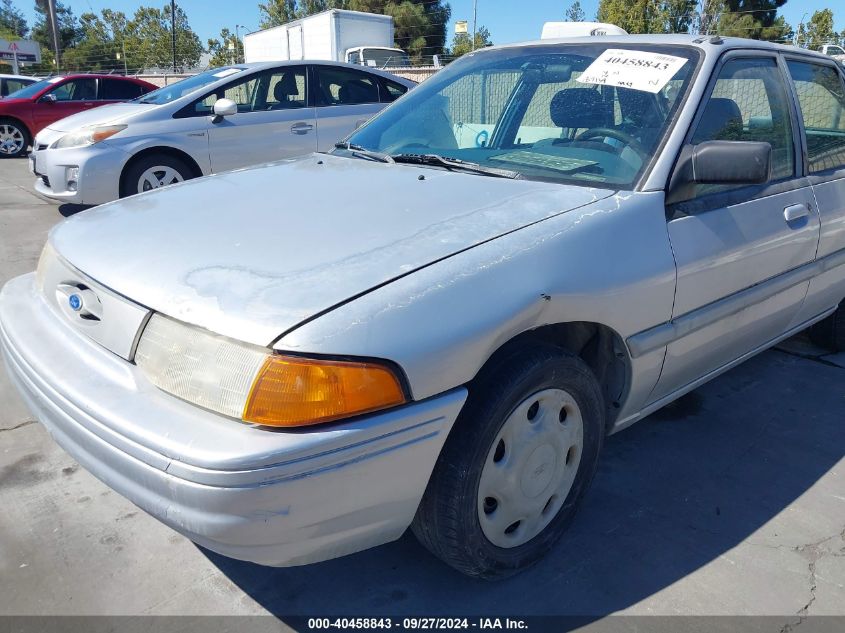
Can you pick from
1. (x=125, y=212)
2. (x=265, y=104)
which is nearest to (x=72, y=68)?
(x=265, y=104)

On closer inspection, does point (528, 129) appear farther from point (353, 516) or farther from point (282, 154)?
point (282, 154)

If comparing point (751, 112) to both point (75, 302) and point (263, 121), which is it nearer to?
point (75, 302)

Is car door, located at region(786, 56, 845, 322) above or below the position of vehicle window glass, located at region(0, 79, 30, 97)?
below

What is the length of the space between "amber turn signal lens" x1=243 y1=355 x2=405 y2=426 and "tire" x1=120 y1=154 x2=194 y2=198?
5.43 meters

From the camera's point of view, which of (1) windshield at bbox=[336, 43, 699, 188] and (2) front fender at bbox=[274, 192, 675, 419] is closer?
(2) front fender at bbox=[274, 192, 675, 419]

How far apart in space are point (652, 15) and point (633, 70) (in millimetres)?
29602

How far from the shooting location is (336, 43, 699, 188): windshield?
8.16 feet

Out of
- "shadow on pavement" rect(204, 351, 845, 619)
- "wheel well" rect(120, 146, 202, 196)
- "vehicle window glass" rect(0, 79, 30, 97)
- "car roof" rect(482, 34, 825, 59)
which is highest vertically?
"vehicle window glass" rect(0, 79, 30, 97)

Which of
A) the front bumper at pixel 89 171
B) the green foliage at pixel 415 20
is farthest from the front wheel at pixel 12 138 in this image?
the green foliage at pixel 415 20

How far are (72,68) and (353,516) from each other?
51864 millimetres

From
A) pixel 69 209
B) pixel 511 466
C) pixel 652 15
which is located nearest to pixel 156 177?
pixel 69 209

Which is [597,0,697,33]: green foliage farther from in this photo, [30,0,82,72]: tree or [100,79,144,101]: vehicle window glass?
[30,0,82,72]: tree

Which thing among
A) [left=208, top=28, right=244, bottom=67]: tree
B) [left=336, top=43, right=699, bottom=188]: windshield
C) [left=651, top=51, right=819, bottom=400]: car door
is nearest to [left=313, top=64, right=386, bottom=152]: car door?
[left=336, top=43, right=699, bottom=188]: windshield

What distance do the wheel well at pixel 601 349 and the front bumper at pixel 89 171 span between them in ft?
17.2
